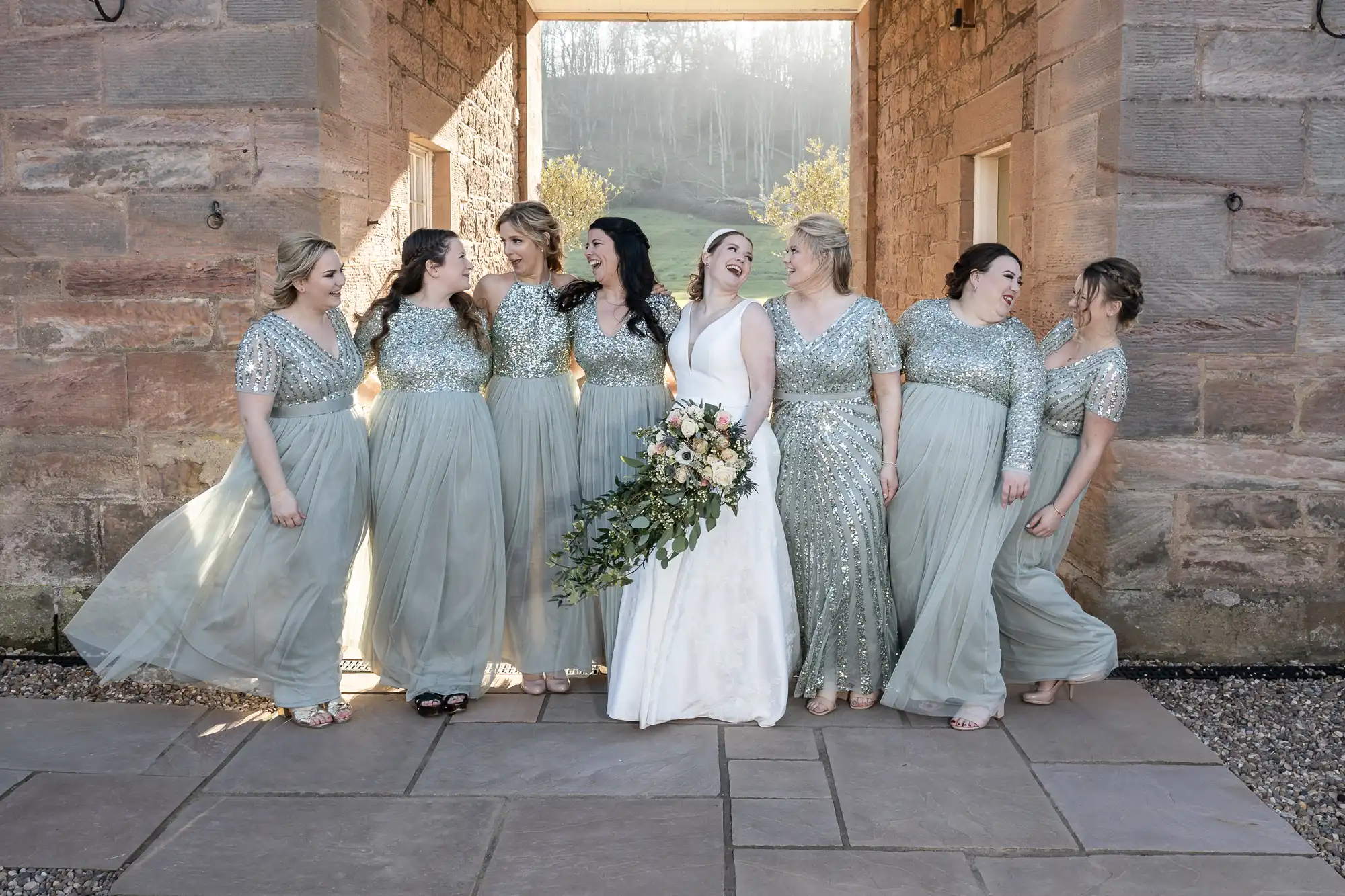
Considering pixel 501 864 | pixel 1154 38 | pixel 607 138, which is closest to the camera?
pixel 501 864

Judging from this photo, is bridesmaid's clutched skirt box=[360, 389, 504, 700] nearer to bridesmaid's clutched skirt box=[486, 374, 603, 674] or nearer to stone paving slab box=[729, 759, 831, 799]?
bridesmaid's clutched skirt box=[486, 374, 603, 674]

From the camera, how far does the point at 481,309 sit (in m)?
4.33

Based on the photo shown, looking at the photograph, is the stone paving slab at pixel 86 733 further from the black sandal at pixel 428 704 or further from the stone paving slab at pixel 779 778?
the stone paving slab at pixel 779 778

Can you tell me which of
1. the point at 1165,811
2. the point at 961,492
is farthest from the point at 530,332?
the point at 1165,811

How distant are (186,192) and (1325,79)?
449 centimetres

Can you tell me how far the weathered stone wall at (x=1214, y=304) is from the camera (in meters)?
4.55

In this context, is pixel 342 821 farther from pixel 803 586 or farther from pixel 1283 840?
pixel 1283 840

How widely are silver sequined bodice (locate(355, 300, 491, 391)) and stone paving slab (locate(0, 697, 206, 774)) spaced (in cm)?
141

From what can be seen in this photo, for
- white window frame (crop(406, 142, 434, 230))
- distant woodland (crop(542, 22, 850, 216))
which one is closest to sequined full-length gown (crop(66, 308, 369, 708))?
white window frame (crop(406, 142, 434, 230))

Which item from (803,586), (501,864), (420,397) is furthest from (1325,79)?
(501,864)

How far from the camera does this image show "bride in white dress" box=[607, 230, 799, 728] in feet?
13.1

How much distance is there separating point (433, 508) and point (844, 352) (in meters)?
1.54

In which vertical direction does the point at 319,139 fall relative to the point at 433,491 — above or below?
above

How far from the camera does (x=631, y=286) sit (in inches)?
166
